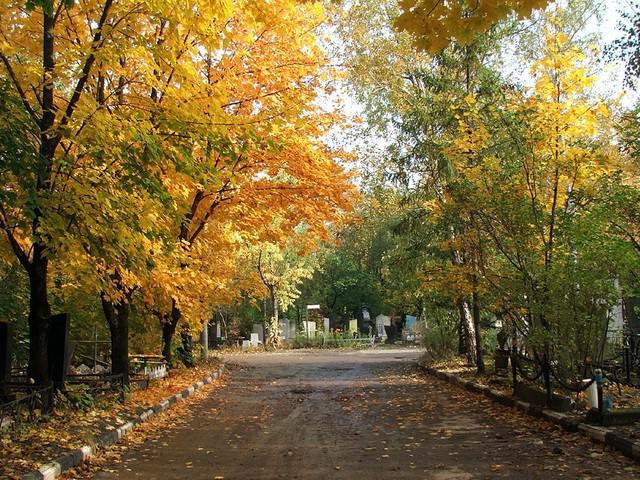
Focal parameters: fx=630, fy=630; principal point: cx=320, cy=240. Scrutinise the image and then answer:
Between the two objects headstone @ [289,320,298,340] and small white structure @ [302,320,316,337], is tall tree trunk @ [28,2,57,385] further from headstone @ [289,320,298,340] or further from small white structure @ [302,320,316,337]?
headstone @ [289,320,298,340]

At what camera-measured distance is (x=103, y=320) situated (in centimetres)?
1794

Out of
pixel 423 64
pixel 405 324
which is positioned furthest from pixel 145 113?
pixel 405 324

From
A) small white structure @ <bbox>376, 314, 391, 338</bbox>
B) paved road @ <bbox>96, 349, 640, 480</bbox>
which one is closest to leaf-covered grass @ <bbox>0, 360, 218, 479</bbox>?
paved road @ <bbox>96, 349, 640, 480</bbox>

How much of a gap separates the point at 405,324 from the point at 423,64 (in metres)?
33.8

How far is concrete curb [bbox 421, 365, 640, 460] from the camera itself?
7152 millimetres

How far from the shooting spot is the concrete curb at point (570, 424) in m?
7.15

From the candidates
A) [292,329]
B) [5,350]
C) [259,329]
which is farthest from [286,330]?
[5,350]

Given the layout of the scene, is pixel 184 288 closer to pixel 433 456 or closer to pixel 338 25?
pixel 433 456

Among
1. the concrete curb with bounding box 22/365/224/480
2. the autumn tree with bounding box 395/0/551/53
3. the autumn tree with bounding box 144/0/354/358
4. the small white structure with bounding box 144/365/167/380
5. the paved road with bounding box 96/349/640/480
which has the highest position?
the autumn tree with bounding box 144/0/354/358

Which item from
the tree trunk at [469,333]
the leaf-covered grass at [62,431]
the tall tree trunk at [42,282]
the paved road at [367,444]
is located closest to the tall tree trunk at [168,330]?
the paved road at [367,444]

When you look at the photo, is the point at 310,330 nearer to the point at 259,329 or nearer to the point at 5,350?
the point at 259,329

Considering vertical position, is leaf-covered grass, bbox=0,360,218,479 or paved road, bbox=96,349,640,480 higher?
leaf-covered grass, bbox=0,360,218,479

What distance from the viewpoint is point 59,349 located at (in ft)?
34.5

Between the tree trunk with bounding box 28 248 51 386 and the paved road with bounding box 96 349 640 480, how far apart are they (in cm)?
216
